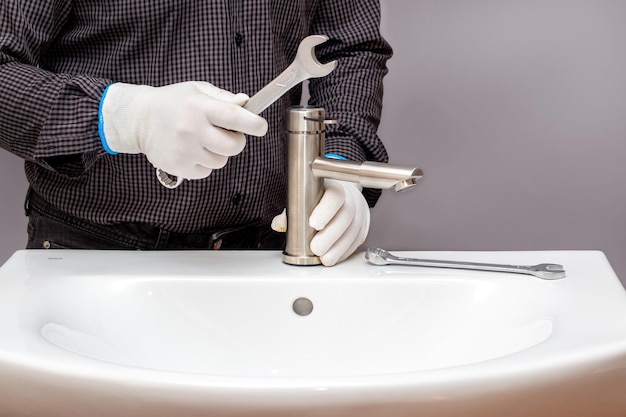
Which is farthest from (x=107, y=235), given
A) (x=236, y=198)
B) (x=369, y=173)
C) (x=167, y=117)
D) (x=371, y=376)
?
(x=371, y=376)

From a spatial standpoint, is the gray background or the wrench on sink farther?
the gray background

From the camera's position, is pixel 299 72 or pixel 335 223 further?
pixel 335 223

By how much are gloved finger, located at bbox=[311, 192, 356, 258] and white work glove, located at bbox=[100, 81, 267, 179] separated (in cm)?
14

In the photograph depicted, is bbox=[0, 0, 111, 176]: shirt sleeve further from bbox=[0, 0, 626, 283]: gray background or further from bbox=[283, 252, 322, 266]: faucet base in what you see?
bbox=[0, 0, 626, 283]: gray background

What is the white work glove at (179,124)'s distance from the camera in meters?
0.78

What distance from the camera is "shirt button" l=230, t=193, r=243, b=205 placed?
101cm

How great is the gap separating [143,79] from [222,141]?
9.7 inches

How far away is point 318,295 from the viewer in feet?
2.81

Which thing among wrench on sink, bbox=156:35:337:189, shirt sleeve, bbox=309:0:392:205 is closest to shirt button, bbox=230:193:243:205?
shirt sleeve, bbox=309:0:392:205

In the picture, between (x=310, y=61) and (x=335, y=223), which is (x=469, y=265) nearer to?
(x=335, y=223)

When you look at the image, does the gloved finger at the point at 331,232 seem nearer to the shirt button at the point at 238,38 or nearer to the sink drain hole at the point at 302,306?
the sink drain hole at the point at 302,306

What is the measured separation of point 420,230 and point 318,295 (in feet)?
2.00

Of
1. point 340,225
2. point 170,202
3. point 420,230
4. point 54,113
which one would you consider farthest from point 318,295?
point 420,230

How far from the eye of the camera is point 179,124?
0.79 metres
